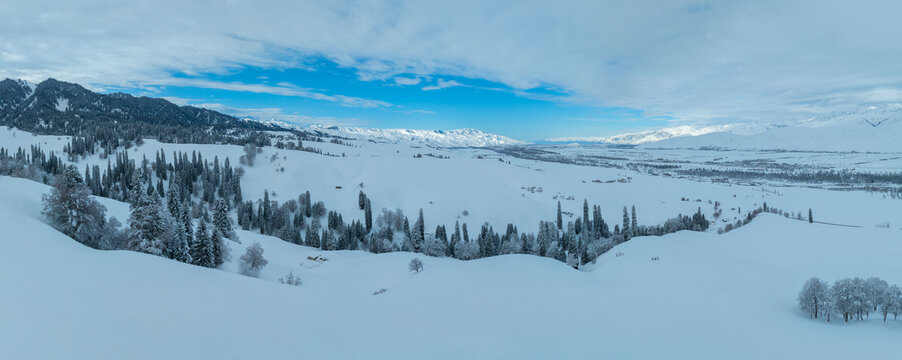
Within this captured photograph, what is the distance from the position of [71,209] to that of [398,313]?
97.1 feet

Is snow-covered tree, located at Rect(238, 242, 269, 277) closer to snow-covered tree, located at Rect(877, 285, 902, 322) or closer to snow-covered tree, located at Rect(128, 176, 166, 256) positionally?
snow-covered tree, located at Rect(128, 176, 166, 256)

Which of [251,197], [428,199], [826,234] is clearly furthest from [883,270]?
[251,197]

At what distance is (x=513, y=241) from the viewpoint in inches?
3066

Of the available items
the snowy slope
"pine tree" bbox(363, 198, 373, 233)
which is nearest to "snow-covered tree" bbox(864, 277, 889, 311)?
the snowy slope

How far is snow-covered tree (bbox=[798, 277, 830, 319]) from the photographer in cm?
2697

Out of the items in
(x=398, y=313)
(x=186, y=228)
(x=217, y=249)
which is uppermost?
(x=186, y=228)

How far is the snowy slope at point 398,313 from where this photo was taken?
13.4m

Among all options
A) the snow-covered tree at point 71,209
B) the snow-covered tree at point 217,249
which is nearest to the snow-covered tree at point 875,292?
the snow-covered tree at point 217,249

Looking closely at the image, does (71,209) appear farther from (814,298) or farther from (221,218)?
(814,298)

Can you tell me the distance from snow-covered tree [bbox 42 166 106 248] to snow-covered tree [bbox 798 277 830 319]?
57.4m

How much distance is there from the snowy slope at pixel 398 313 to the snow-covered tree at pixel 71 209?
6.39 ft

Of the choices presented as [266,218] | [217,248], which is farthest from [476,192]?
[217,248]

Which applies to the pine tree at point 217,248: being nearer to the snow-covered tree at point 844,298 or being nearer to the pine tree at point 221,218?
the pine tree at point 221,218

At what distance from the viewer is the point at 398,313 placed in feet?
69.3
